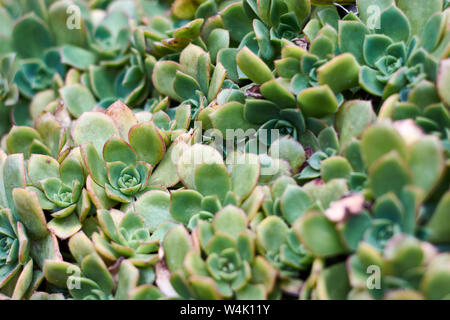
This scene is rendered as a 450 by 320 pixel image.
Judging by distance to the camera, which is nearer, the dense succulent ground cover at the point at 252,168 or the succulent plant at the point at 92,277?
the dense succulent ground cover at the point at 252,168

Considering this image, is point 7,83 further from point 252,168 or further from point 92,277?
point 252,168

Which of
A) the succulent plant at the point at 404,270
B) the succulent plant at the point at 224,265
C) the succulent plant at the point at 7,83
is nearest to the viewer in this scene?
the succulent plant at the point at 404,270

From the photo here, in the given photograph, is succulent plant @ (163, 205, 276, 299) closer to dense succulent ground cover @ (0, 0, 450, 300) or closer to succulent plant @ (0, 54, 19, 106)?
dense succulent ground cover @ (0, 0, 450, 300)

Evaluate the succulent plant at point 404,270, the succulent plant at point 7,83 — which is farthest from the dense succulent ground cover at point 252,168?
the succulent plant at point 7,83

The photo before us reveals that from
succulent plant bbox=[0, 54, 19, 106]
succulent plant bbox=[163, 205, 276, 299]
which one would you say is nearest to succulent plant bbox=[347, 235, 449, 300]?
succulent plant bbox=[163, 205, 276, 299]

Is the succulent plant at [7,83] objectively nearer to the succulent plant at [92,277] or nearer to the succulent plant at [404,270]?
the succulent plant at [92,277]

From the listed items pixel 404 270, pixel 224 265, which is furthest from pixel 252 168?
pixel 404 270

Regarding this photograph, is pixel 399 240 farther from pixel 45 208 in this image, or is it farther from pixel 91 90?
pixel 91 90

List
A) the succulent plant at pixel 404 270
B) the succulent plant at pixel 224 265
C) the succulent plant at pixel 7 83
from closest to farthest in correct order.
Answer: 1. the succulent plant at pixel 404 270
2. the succulent plant at pixel 224 265
3. the succulent plant at pixel 7 83

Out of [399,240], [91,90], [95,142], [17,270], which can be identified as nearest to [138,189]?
[95,142]
